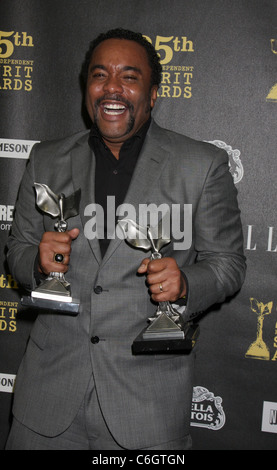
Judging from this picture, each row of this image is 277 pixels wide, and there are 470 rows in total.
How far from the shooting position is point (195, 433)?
2416mm

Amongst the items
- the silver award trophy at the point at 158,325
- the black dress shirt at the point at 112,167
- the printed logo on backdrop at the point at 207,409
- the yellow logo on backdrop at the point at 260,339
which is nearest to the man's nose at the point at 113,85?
the black dress shirt at the point at 112,167

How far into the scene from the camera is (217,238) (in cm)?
163

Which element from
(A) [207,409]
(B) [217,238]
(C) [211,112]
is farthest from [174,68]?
(A) [207,409]

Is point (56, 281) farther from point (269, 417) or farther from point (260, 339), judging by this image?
point (269, 417)

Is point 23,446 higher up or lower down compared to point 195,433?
higher up

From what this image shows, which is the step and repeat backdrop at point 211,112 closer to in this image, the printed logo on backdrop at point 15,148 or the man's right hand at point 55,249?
the printed logo on backdrop at point 15,148

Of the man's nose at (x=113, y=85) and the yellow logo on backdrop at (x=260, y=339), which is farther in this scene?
the yellow logo on backdrop at (x=260, y=339)

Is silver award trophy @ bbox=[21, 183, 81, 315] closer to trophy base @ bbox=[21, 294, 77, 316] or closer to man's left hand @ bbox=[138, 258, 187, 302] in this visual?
trophy base @ bbox=[21, 294, 77, 316]

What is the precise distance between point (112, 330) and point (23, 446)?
18.8 inches

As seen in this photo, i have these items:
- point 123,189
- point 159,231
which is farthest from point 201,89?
point 159,231

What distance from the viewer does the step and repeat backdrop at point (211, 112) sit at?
214 cm

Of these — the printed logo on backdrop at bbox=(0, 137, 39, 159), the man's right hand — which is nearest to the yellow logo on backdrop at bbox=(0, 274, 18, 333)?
the printed logo on backdrop at bbox=(0, 137, 39, 159)

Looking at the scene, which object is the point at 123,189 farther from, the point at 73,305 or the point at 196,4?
the point at 196,4

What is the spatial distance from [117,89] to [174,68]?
2.10ft
